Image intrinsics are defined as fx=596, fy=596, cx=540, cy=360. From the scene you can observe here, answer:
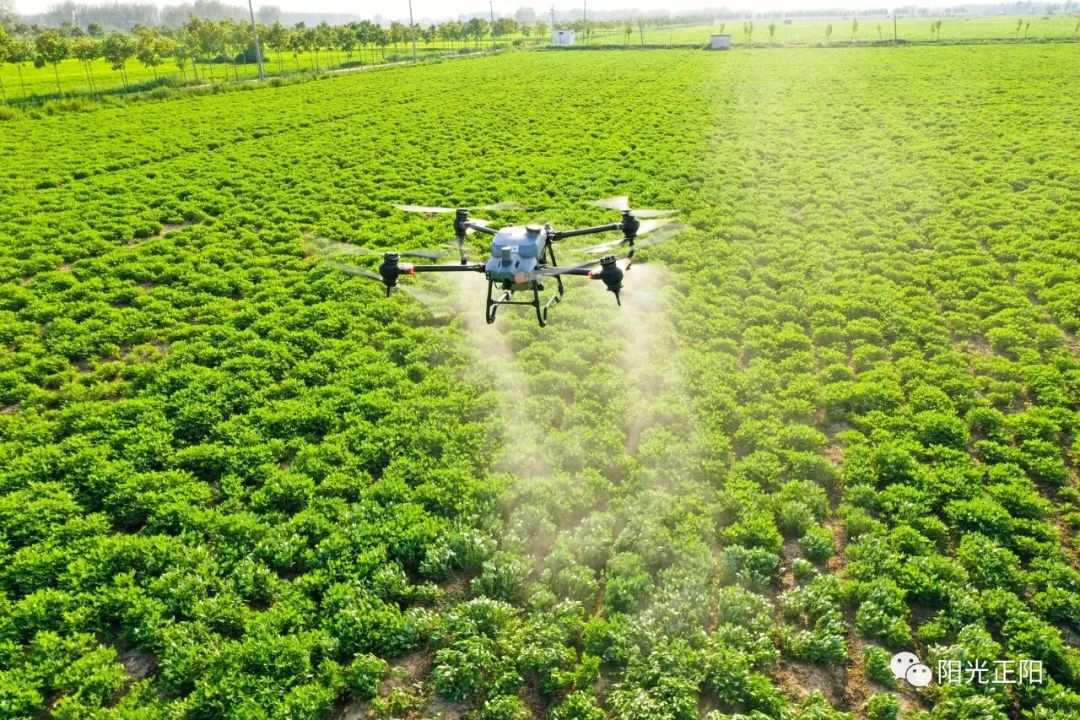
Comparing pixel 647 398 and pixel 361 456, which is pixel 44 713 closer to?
pixel 361 456

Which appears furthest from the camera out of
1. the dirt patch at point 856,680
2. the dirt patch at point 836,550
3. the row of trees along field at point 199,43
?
the row of trees along field at point 199,43

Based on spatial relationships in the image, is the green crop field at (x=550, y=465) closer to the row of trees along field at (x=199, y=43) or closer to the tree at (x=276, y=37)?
the row of trees along field at (x=199, y=43)

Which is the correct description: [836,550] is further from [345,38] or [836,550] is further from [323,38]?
[345,38]

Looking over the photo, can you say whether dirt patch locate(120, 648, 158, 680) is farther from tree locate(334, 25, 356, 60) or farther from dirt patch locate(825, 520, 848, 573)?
tree locate(334, 25, 356, 60)

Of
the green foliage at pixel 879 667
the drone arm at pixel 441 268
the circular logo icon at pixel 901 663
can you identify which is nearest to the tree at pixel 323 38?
the drone arm at pixel 441 268

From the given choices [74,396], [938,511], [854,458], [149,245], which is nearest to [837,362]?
[854,458]

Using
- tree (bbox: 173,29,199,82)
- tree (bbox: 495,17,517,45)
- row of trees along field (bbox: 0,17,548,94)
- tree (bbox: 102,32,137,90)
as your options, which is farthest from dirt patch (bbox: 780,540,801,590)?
tree (bbox: 495,17,517,45)
